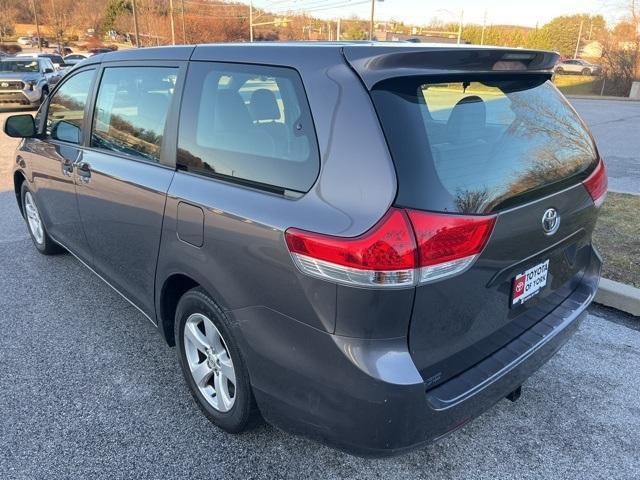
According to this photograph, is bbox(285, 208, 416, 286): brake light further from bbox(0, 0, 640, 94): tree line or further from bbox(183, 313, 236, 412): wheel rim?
bbox(0, 0, 640, 94): tree line

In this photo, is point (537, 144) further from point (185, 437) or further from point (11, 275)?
point (11, 275)

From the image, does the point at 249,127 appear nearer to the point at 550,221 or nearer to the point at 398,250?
the point at 398,250

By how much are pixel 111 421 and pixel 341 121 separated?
6.38 ft

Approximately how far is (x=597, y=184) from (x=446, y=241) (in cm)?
127

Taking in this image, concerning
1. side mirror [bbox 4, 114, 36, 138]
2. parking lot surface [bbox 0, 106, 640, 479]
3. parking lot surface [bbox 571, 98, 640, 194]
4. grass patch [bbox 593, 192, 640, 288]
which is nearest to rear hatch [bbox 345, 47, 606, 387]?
parking lot surface [bbox 0, 106, 640, 479]

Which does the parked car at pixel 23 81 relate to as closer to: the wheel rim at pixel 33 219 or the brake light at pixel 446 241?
the wheel rim at pixel 33 219

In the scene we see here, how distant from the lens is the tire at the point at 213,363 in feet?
7.40

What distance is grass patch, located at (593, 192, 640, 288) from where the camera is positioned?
13.2 feet

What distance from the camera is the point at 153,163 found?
2.69 metres

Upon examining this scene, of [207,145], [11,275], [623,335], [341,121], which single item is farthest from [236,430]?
[11,275]

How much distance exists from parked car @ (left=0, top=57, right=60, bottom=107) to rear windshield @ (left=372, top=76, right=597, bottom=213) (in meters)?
16.4

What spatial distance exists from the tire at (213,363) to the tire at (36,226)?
2.62 metres

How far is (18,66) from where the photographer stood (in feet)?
58.1

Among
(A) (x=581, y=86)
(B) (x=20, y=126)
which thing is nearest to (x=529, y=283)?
(B) (x=20, y=126)
